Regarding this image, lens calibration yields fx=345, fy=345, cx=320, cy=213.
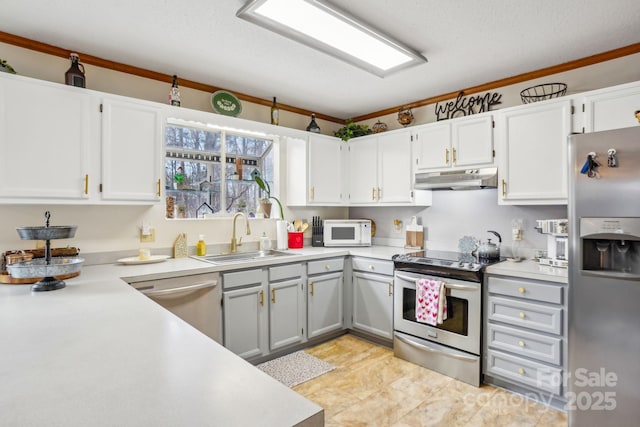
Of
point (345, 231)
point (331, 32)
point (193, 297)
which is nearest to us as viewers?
point (331, 32)

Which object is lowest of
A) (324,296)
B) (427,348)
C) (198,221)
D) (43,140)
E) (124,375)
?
(427,348)

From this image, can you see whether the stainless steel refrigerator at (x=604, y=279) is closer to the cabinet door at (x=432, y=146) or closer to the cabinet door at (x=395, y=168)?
the cabinet door at (x=432, y=146)

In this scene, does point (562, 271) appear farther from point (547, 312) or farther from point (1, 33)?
point (1, 33)

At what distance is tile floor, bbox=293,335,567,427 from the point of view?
7.12ft

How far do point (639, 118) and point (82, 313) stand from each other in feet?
10.7

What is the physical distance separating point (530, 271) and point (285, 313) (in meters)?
1.95

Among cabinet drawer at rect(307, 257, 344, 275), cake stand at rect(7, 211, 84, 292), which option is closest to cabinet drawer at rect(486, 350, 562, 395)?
cabinet drawer at rect(307, 257, 344, 275)

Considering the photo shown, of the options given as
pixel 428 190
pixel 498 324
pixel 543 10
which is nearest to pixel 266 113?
pixel 428 190

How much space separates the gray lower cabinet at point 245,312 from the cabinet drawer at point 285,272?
78mm

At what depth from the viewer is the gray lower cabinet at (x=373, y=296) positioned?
10.6ft

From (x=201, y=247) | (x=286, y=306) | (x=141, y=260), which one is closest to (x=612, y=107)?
(x=286, y=306)

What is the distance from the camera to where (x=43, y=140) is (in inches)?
87.3

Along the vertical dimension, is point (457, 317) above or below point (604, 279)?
below

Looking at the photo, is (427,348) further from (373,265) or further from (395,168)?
(395,168)
